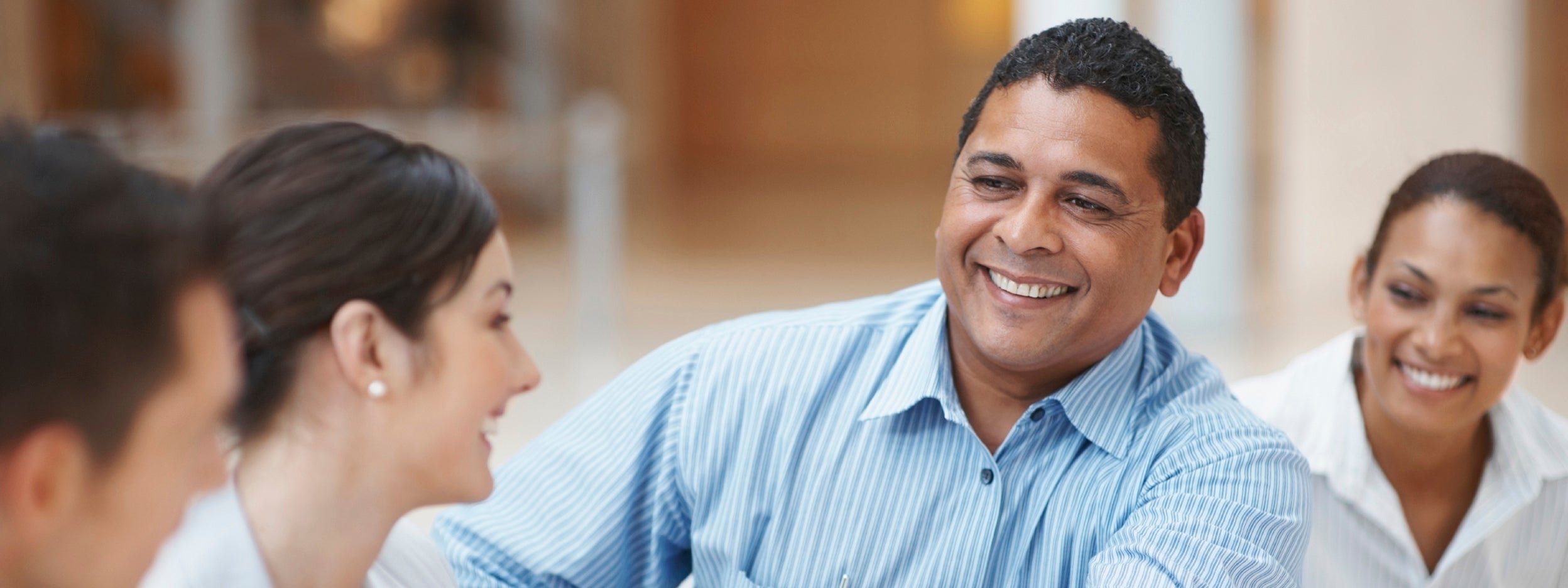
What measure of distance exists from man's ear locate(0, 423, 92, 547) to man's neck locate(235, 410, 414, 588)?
40 cm

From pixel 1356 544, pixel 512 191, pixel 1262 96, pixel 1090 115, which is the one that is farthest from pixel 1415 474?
pixel 1262 96

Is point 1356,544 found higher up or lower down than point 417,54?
higher up

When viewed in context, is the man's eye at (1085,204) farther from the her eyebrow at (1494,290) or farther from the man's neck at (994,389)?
the her eyebrow at (1494,290)

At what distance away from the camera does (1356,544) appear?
2100 millimetres

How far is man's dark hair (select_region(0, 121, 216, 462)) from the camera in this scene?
2.76 feet

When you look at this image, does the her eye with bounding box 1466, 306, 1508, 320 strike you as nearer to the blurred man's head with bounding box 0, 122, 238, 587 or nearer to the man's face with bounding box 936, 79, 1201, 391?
the man's face with bounding box 936, 79, 1201, 391

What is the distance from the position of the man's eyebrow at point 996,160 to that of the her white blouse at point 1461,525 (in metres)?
0.71

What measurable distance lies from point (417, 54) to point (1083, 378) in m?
10.7

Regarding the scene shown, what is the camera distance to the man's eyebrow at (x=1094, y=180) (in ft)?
5.52

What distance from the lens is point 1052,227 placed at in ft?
5.60

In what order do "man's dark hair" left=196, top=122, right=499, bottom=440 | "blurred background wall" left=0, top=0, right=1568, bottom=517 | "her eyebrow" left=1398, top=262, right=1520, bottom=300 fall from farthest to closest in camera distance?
"blurred background wall" left=0, top=0, right=1568, bottom=517 < "her eyebrow" left=1398, top=262, right=1520, bottom=300 < "man's dark hair" left=196, top=122, right=499, bottom=440

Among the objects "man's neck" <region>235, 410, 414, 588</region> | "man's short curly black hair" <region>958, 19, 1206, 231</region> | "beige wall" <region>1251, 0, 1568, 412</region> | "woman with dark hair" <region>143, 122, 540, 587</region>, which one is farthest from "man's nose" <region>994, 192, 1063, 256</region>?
"beige wall" <region>1251, 0, 1568, 412</region>

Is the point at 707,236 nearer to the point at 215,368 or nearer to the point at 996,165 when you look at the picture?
the point at 996,165

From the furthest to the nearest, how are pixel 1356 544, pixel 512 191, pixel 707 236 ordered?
pixel 512 191 < pixel 707 236 < pixel 1356 544
